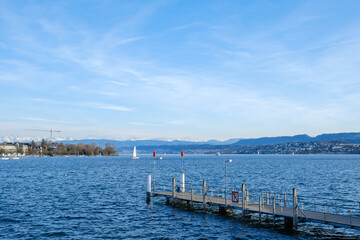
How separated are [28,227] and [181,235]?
14.5 meters

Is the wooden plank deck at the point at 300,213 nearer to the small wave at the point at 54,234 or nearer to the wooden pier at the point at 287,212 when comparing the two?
the wooden pier at the point at 287,212

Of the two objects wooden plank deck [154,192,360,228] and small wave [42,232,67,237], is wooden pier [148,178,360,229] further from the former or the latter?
small wave [42,232,67,237]

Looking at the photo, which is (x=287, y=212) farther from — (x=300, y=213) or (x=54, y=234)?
(x=54, y=234)

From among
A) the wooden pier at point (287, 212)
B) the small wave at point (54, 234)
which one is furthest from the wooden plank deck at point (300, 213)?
the small wave at point (54, 234)

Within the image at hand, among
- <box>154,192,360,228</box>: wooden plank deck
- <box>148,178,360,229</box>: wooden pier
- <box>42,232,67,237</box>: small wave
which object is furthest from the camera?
<box>42,232,67,237</box>: small wave

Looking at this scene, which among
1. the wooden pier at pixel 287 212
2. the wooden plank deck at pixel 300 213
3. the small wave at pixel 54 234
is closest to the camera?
the wooden plank deck at pixel 300 213

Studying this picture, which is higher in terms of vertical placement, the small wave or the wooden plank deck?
the wooden plank deck

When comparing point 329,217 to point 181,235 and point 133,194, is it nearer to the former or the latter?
point 181,235

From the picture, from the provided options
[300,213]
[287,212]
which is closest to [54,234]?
[287,212]

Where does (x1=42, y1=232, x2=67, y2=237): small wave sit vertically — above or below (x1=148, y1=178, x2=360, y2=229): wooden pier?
below

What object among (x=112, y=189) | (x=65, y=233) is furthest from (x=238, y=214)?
(x=112, y=189)

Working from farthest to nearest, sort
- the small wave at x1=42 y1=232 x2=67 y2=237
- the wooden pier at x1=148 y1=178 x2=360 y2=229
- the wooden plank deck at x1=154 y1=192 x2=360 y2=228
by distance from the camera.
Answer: the small wave at x1=42 y1=232 x2=67 y2=237 → the wooden pier at x1=148 y1=178 x2=360 y2=229 → the wooden plank deck at x1=154 y1=192 x2=360 y2=228

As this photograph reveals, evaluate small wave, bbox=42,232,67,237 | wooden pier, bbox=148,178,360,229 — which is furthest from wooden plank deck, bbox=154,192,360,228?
small wave, bbox=42,232,67,237

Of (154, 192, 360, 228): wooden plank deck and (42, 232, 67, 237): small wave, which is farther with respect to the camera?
(42, 232, 67, 237): small wave
